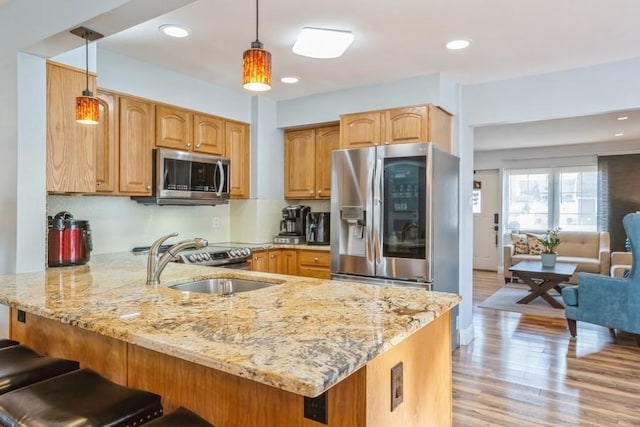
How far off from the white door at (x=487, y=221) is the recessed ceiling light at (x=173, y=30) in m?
7.04

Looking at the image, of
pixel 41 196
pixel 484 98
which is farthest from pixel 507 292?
pixel 41 196

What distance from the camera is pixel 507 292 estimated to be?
20.8 ft

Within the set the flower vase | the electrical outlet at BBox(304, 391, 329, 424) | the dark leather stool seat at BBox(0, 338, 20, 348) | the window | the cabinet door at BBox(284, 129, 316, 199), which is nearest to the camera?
the electrical outlet at BBox(304, 391, 329, 424)

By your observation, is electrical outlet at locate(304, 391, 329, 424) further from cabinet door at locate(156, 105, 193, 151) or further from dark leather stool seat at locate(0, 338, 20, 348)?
cabinet door at locate(156, 105, 193, 151)

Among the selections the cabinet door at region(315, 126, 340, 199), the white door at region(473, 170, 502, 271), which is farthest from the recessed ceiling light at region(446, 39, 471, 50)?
the white door at region(473, 170, 502, 271)

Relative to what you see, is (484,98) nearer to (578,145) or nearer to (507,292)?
(507,292)

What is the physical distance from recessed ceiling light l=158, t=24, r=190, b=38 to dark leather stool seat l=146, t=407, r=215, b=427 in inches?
94.6

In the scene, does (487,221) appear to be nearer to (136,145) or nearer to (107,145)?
(136,145)

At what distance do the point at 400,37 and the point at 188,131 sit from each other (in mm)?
2076

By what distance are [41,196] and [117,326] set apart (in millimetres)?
1574

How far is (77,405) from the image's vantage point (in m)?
1.26

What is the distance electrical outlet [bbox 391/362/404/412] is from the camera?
48.8 inches


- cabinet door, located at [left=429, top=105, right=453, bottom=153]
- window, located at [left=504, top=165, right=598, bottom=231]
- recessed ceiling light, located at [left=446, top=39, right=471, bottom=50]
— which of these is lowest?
window, located at [left=504, top=165, right=598, bottom=231]

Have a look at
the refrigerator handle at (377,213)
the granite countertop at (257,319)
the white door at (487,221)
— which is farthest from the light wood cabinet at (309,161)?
the white door at (487,221)
